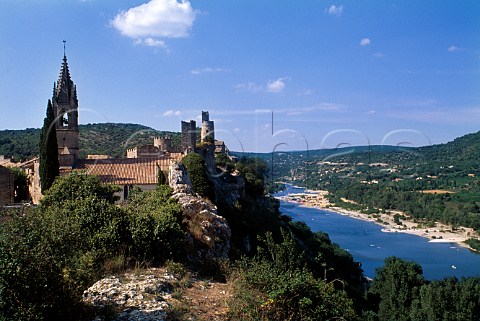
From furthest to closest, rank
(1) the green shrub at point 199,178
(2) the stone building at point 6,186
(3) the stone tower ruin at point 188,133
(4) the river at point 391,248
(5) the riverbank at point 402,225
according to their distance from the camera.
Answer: (5) the riverbank at point 402,225 < (4) the river at point 391,248 < (3) the stone tower ruin at point 188,133 < (2) the stone building at point 6,186 < (1) the green shrub at point 199,178

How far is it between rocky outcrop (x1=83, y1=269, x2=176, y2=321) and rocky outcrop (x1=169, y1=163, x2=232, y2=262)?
2.60 meters

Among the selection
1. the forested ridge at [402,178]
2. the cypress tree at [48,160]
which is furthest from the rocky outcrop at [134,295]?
the forested ridge at [402,178]

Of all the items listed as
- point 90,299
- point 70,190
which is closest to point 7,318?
point 90,299

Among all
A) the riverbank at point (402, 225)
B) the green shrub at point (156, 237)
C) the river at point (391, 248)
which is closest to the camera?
the green shrub at point (156, 237)

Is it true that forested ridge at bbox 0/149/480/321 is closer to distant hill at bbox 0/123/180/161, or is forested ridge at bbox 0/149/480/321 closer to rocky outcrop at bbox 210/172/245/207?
rocky outcrop at bbox 210/172/245/207

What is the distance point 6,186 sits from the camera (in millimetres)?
21719

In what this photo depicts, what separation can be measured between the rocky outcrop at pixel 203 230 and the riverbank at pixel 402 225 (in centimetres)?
6090

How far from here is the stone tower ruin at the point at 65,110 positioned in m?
26.5

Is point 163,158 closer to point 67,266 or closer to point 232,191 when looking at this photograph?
point 232,191

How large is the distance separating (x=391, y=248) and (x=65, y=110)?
48312 mm

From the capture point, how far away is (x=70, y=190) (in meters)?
12.5

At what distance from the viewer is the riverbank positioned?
2702 inches

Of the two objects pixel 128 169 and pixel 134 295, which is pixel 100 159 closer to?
pixel 128 169

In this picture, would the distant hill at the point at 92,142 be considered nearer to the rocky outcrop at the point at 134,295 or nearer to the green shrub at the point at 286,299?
the rocky outcrop at the point at 134,295
